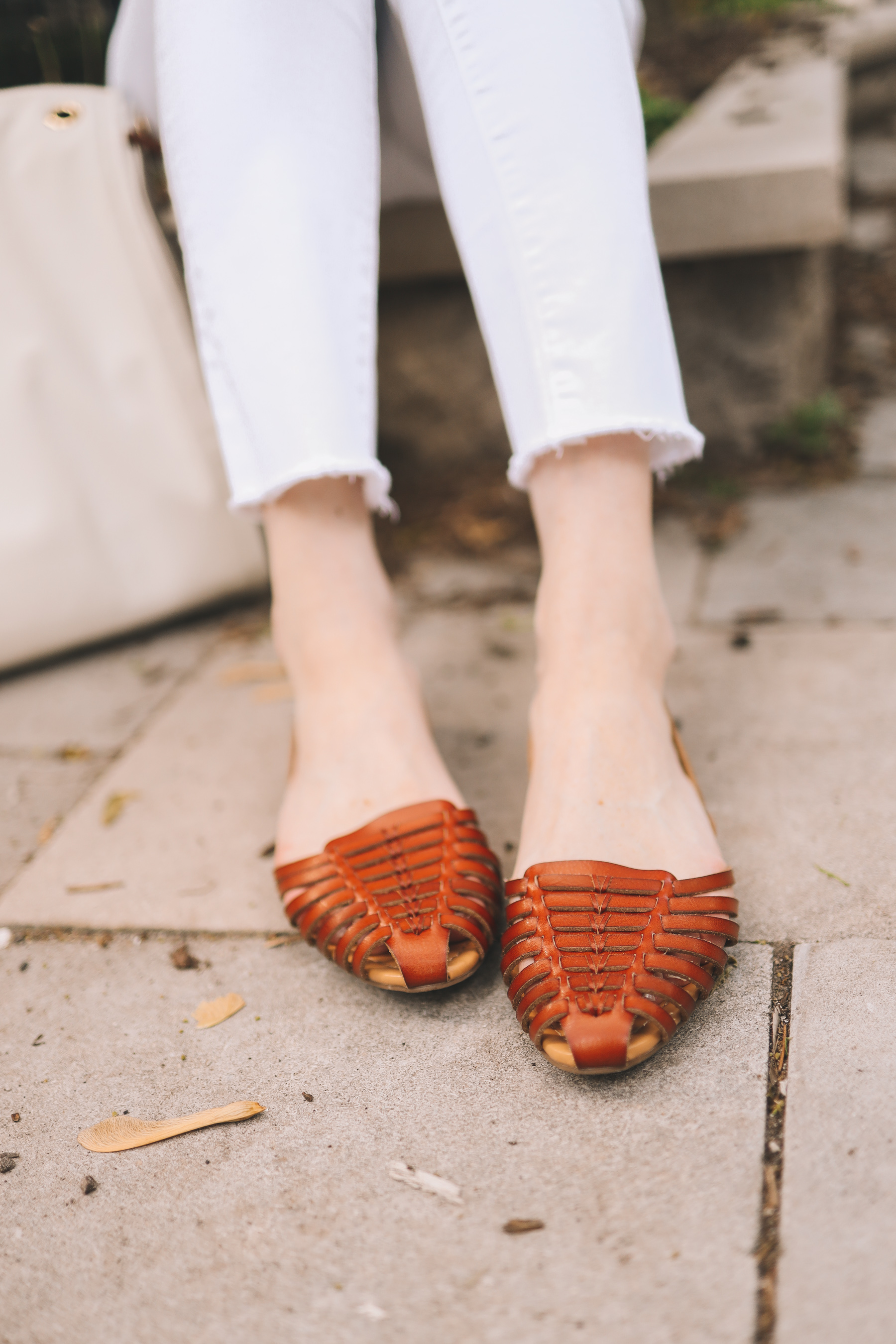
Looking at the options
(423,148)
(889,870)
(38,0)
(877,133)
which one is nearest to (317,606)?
(889,870)

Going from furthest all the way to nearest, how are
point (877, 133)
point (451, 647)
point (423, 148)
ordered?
1. point (877, 133)
2. point (451, 647)
3. point (423, 148)

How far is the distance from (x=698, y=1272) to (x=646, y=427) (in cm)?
71

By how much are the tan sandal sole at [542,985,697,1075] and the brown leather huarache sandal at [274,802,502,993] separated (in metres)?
0.12

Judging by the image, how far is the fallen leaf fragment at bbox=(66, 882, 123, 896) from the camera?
118 centimetres

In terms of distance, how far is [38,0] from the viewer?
1.79 m

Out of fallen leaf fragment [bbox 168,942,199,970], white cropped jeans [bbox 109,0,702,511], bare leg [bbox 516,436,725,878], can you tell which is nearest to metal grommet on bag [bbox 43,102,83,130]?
white cropped jeans [bbox 109,0,702,511]

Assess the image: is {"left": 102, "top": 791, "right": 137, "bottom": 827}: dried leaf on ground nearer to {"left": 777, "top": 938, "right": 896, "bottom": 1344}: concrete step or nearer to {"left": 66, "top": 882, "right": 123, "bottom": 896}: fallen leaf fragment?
{"left": 66, "top": 882, "right": 123, "bottom": 896}: fallen leaf fragment

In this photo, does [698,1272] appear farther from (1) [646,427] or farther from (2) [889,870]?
(1) [646,427]

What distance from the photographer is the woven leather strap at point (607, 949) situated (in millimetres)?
827

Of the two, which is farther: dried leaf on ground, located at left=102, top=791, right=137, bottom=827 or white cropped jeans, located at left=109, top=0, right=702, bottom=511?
dried leaf on ground, located at left=102, top=791, right=137, bottom=827

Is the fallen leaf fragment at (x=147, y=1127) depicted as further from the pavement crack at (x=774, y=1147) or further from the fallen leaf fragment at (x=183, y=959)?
the pavement crack at (x=774, y=1147)

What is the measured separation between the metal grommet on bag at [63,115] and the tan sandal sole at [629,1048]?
53.9 inches

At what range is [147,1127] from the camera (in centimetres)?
87

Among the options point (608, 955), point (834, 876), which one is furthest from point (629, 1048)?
point (834, 876)
